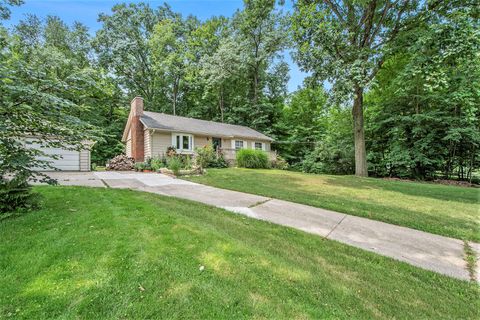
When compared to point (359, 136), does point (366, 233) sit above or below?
below

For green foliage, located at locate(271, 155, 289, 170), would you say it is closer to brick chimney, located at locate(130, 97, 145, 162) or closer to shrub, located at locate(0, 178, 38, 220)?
brick chimney, located at locate(130, 97, 145, 162)

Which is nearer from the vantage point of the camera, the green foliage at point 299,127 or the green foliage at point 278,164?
the green foliage at point 278,164

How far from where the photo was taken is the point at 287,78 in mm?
28969

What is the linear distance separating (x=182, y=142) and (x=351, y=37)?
1212 centimetres

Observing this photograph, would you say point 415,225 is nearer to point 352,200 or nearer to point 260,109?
point 352,200

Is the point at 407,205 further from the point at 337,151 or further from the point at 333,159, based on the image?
the point at 333,159

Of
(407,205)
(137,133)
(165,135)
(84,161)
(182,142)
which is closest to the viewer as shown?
(407,205)

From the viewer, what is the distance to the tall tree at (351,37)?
9.99 metres

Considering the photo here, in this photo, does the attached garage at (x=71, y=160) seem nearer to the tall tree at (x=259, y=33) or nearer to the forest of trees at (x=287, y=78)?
the forest of trees at (x=287, y=78)

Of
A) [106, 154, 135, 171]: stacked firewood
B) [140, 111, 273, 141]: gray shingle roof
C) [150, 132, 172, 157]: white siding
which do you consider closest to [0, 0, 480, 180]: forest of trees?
[140, 111, 273, 141]: gray shingle roof

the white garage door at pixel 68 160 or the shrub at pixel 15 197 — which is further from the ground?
the white garage door at pixel 68 160

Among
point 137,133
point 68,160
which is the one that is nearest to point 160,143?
point 137,133

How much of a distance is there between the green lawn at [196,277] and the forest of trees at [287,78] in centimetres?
227

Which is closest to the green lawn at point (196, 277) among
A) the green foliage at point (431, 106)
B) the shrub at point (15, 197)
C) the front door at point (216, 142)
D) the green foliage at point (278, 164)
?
the shrub at point (15, 197)
